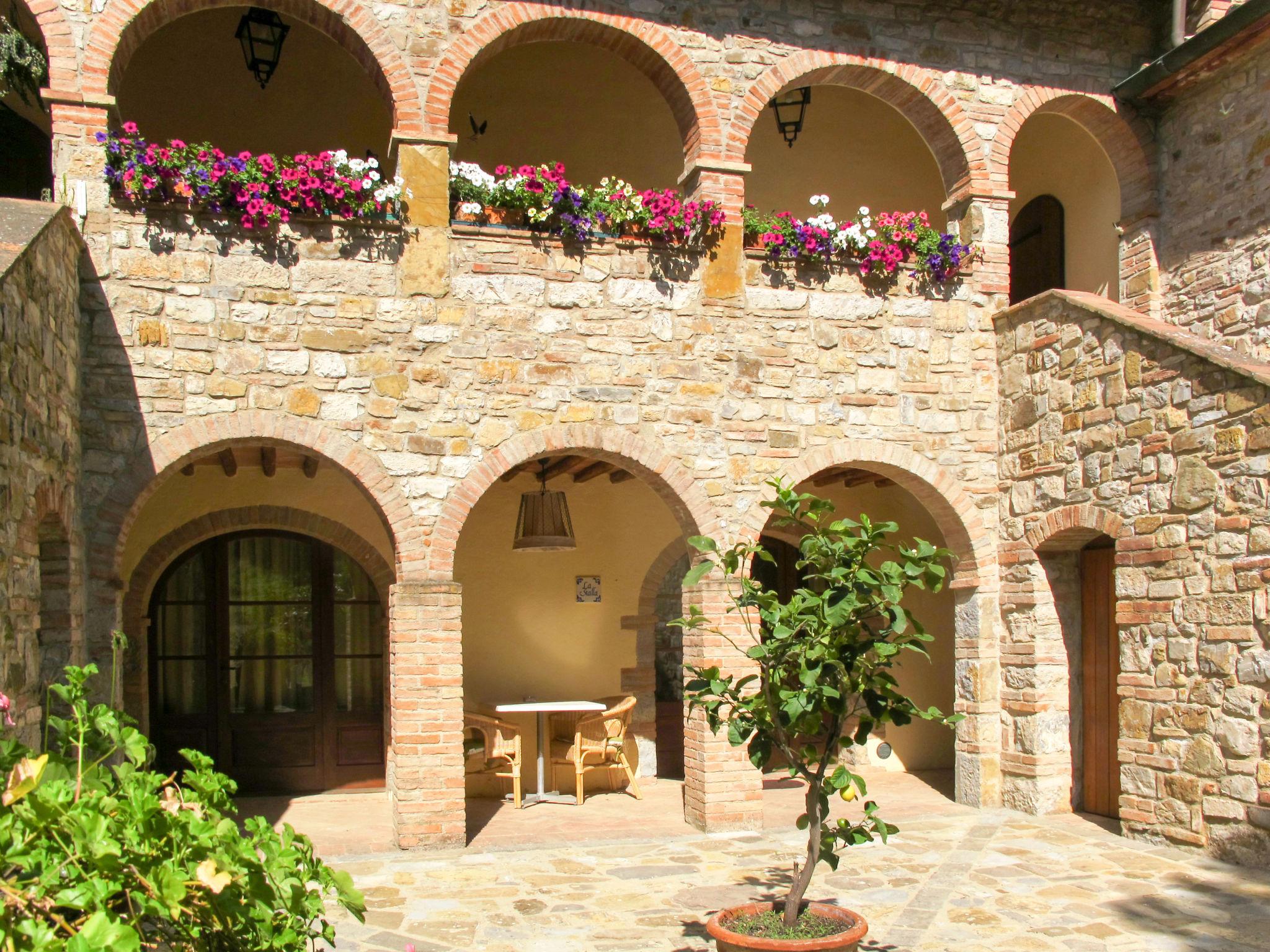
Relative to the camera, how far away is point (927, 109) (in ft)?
28.5

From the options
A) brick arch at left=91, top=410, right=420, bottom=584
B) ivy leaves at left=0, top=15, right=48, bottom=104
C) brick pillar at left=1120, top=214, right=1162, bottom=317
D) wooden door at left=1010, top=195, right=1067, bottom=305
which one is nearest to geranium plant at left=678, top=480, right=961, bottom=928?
brick arch at left=91, top=410, right=420, bottom=584

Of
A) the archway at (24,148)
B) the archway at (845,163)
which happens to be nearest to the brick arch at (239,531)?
the archway at (24,148)

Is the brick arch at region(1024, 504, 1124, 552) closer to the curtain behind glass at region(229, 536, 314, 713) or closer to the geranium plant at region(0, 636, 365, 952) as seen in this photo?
the curtain behind glass at region(229, 536, 314, 713)

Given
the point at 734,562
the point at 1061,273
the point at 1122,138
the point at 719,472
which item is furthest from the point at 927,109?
the point at 734,562

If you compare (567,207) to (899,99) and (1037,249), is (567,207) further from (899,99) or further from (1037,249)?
(1037,249)

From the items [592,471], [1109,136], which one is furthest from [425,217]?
[1109,136]

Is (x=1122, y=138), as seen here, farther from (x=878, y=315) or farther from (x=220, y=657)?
(x=220, y=657)

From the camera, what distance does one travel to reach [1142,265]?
360 inches

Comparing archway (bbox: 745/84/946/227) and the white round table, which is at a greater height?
archway (bbox: 745/84/946/227)

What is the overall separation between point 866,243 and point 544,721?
13.6 ft

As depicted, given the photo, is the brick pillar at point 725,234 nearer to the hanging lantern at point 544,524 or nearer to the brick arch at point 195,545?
the hanging lantern at point 544,524

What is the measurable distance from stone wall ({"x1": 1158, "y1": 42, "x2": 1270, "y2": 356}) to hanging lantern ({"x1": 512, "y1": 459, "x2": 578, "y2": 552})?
188 inches

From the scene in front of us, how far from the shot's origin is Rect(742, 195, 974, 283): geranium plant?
8.16 metres

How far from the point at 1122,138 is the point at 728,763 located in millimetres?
5476
